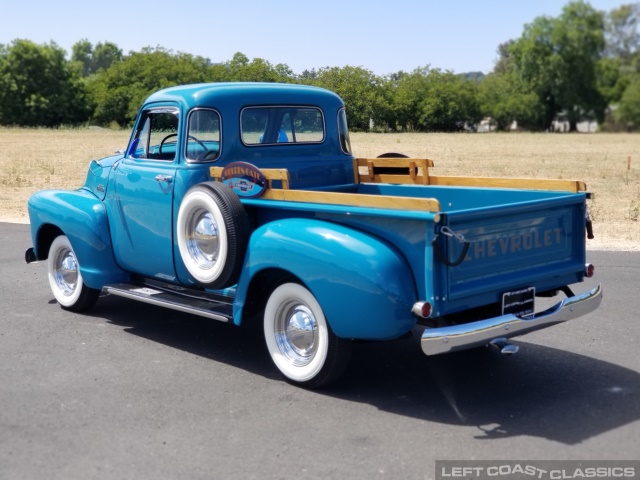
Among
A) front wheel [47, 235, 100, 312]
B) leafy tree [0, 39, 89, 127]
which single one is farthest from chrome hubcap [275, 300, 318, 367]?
leafy tree [0, 39, 89, 127]

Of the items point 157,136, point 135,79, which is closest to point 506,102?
point 135,79

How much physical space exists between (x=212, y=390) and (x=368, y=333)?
3.78 feet

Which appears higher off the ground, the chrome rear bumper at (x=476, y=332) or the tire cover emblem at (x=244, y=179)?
the tire cover emblem at (x=244, y=179)

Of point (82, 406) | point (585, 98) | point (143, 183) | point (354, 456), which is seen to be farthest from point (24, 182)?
point (354, 456)

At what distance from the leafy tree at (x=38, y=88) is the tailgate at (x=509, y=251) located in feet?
236

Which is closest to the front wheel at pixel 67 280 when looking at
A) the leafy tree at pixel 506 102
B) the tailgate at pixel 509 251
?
the tailgate at pixel 509 251

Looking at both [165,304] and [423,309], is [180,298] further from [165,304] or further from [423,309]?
[423,309]

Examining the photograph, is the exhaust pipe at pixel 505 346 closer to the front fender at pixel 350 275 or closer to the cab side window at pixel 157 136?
the front fender at pixel 350 275

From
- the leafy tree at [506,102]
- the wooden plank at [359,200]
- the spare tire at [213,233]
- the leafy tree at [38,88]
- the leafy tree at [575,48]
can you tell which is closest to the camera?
the wooden plank at [359,200]

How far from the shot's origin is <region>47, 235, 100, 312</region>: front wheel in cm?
702

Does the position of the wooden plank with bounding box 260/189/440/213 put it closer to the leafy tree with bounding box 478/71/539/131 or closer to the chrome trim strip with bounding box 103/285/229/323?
the chrome trim strip with bounding box 103/285/229/323

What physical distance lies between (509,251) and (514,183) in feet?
3.81

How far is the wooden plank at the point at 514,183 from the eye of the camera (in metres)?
5.53

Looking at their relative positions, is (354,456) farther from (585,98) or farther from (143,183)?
(585,98)
